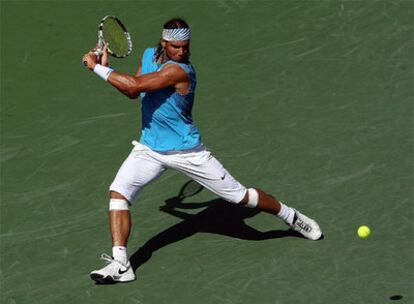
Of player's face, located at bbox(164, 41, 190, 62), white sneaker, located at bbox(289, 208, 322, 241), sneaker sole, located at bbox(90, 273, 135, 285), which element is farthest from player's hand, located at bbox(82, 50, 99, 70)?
white sneaker, located at bbox(289, 208, 322, 241)

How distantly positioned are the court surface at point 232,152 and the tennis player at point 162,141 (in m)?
0.53

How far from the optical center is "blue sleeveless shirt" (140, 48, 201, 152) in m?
11.5

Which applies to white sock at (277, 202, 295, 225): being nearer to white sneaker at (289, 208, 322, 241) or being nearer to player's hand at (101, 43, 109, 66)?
white sneaker at (289, 208, 322, 241)

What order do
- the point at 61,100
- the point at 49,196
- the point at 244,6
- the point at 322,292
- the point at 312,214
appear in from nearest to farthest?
the point at 322,292, the point at 312,214, the point at 49,196, the point at 61,100, the point at 244,6

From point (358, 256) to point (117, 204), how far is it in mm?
2444

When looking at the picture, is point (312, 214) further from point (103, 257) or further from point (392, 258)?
point (103, 257)

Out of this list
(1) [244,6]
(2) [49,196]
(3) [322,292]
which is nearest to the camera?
(3) [322,292]

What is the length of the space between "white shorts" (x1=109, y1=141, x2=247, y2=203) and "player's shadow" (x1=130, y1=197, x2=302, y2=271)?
0.72 m

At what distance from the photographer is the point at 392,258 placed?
1150 centimetres

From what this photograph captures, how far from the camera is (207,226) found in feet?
40.9

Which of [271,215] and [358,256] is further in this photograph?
[271,215]

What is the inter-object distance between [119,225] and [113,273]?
0.47 meters

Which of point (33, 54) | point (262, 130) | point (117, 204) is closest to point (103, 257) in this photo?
point (117, 204)

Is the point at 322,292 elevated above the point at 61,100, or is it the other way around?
the point at 61,100
